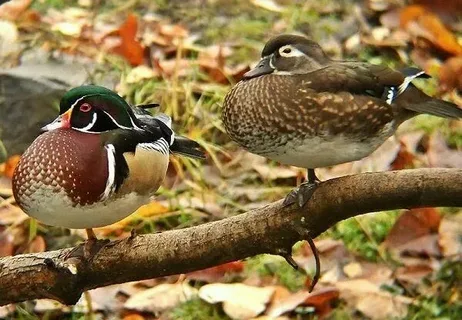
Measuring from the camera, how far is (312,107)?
6.44ft

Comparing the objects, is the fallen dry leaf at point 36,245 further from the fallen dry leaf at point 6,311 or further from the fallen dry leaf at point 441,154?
the fallen dry leaf at point 441,154

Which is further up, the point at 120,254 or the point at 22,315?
the point at 120,254

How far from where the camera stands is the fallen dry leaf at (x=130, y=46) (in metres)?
3.89

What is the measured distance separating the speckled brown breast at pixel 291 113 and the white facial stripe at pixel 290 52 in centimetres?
5

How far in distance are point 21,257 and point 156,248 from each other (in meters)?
0.30

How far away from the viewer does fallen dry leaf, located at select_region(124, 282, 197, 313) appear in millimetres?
2701

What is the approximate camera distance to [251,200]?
10.6 feet

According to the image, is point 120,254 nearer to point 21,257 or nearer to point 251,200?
point 21,257

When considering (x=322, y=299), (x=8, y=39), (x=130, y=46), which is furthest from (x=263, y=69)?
(x=8, y=39)

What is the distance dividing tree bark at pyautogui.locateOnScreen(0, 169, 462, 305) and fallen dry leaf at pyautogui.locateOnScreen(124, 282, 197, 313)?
640 mm

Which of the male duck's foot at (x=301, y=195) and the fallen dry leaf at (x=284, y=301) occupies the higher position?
the male duck's foot at (x=301, y=195)

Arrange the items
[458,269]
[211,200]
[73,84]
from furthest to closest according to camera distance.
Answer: [73,84] → [211,200] → [458,269]

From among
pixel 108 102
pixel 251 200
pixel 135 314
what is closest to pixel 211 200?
pixel 251 200

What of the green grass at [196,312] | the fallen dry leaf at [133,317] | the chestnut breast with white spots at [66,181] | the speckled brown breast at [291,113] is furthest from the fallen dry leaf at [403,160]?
the chestnut breast with white spots at [66,181]
